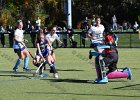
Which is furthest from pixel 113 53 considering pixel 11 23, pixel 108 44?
pixel 11 23

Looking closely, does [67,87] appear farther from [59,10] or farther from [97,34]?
[59,10]

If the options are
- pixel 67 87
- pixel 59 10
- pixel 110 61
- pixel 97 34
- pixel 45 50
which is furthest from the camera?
pixel 59 10

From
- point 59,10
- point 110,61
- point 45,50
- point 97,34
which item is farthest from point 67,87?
point 59,10

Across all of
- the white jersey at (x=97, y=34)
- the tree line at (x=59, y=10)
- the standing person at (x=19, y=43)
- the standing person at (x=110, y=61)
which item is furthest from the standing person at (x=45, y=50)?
the tree line at (x=59, y=10)

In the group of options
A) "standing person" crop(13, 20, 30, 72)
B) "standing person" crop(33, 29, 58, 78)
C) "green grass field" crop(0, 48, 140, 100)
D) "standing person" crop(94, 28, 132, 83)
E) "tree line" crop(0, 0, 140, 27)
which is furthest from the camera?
"tree line" crop(0, 0, 140, 27)

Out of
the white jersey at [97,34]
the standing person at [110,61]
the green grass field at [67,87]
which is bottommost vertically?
the green grass field at [67,87]

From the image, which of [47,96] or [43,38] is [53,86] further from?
[43,38]

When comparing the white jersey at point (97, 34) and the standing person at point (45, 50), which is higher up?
the white jersey at point (97, 34)

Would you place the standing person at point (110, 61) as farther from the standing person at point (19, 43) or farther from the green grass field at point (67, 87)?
the standing person at point (19, 43)

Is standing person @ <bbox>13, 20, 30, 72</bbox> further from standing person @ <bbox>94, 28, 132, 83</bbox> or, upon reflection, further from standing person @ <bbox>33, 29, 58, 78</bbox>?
standing person @ <bbox>94, 28, 132, 83</bbox>

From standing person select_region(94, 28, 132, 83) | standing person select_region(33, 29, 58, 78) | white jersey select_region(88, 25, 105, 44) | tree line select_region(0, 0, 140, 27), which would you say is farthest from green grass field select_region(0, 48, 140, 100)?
tree line select_region(0, 0, 140, 27)

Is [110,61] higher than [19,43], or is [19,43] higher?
[19,43]

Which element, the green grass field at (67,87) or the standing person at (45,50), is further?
the standing person at (45,50)

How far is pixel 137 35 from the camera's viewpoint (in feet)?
124
